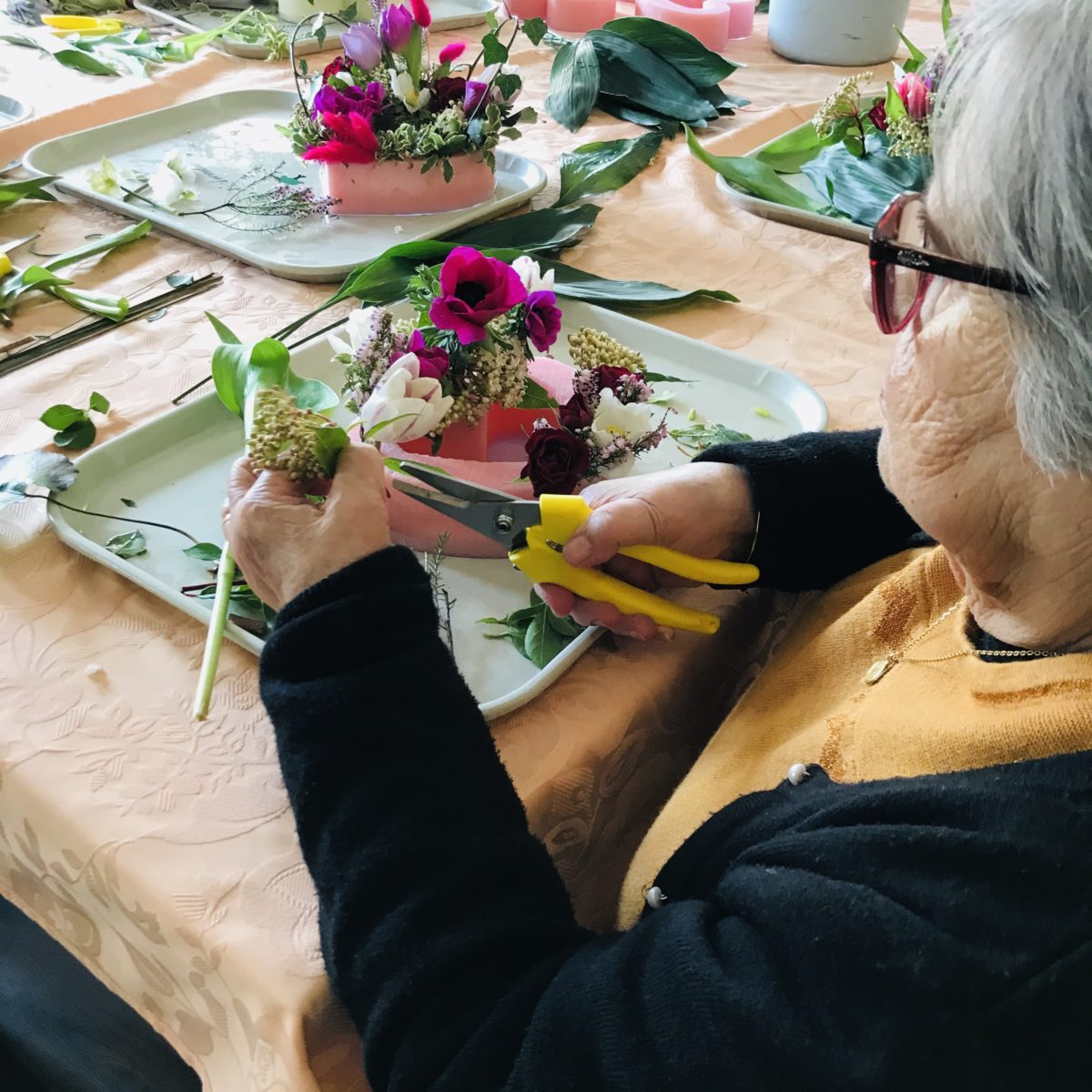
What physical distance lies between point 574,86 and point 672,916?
140 cm

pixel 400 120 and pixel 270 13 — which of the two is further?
pixel 270 13

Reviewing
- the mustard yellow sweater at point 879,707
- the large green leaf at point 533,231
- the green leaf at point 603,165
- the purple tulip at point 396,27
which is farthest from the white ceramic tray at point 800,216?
the mustard yellow sweater at point 879,707

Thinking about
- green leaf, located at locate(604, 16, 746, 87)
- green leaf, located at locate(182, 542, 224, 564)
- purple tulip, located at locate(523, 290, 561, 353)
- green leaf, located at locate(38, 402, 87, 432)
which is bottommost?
green leaf, located at locate(182, 542, 224, 564)

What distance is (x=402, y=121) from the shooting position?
1.22 metres

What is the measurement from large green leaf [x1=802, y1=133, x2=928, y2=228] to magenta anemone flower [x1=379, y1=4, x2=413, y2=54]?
1.91 ft

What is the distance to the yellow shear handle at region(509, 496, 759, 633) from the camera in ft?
2.28

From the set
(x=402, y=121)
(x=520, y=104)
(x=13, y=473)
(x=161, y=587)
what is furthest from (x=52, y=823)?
(x=520, y=104)

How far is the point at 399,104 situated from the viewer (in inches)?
47.8

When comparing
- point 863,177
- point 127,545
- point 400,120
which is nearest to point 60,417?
point 127,545

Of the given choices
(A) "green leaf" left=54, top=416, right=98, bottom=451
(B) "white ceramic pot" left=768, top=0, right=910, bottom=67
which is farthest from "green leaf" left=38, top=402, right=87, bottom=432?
(B) "white ceramic pot" left=768, top=0, right=910, bottom=67

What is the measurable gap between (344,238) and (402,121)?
0.16 m

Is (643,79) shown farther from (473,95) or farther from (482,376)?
(482,376)

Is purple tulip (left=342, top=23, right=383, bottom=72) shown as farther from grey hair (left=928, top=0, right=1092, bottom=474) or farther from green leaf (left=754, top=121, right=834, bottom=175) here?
grey hair (left=928, top=0, right=1092, bottom=474)

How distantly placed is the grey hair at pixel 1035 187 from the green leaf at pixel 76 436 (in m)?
0.70
